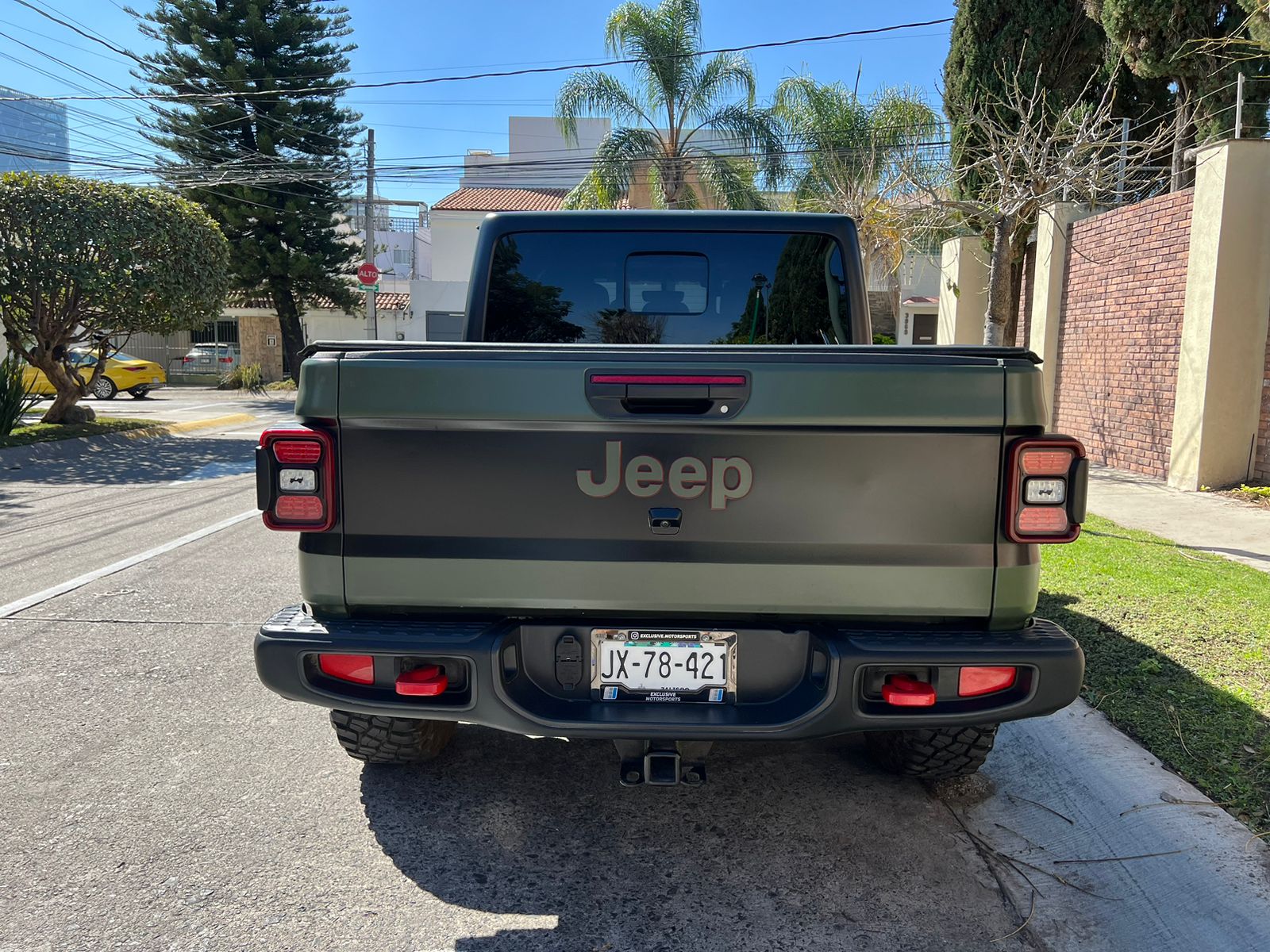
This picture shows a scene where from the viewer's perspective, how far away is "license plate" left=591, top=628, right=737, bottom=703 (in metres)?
2.55

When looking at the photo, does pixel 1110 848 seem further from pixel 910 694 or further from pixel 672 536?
pixel 672 536

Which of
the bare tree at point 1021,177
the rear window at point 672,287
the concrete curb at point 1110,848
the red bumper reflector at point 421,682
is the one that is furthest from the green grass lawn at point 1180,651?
the bare tree at point 1021,177

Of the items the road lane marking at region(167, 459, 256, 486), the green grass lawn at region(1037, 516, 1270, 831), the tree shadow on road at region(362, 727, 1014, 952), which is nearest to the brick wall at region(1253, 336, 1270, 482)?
the green grass lawn at region(1037, 516, 1270, 831)

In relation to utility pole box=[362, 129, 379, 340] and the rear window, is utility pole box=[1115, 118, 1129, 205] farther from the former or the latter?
utility pole box=[362, 129, 379, 340]

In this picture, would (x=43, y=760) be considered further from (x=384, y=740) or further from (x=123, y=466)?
(x=123, y=466)

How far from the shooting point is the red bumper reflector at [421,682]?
2.54m

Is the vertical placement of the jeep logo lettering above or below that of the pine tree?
below

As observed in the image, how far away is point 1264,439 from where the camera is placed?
8852mm

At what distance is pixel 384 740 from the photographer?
10.6 feet

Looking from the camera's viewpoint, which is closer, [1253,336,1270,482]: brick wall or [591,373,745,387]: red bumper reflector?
[591,373,745,387]: red bumper reflector

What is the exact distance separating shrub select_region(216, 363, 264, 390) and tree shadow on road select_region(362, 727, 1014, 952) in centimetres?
2777

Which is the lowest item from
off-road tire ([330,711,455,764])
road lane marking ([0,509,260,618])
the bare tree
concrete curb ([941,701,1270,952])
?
road lane marking ([0,509,260,618])

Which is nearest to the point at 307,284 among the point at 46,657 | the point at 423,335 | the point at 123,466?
the point at 423,335

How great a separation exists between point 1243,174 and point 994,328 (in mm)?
2473
